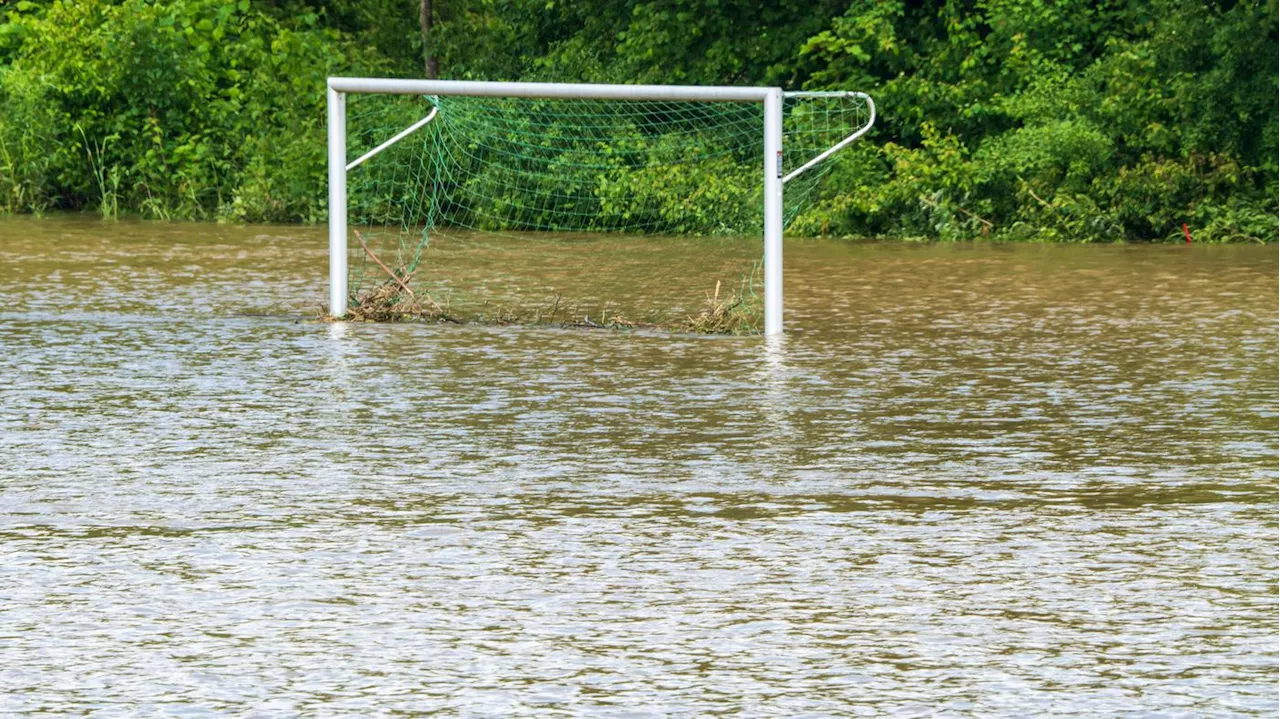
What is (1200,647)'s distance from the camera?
6008mm

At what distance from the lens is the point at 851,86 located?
25297mm

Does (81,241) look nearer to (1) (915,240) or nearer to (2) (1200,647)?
(1) (915,240)

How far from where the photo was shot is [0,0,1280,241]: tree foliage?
22406 millimetres

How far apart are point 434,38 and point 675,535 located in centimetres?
2571

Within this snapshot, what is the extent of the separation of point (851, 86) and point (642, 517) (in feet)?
58.9

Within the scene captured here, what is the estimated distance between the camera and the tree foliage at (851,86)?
73.5 feet

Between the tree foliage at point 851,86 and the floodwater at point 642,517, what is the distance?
770 cm

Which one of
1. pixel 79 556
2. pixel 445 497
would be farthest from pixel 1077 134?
pixel 79 556

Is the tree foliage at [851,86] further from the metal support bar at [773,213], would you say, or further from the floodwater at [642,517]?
the floodwater at [642,517]

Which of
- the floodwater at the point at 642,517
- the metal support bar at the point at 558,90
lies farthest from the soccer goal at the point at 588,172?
the floodwater at the point at 642,517

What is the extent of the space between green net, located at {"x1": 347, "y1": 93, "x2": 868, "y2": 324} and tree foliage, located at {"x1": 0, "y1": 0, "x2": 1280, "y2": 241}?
53 centimetres

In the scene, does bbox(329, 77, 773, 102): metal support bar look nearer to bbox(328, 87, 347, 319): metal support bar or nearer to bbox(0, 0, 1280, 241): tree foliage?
bbox(328, 87, 347, 319): metal support bar

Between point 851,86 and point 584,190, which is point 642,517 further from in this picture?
point 851,86

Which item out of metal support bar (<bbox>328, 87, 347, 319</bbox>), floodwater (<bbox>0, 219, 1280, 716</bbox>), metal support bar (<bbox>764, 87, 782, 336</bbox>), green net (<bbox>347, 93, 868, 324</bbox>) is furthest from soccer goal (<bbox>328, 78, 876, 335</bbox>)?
floodwater (<bbox>0, 219, 1280, 716</bbox>)
